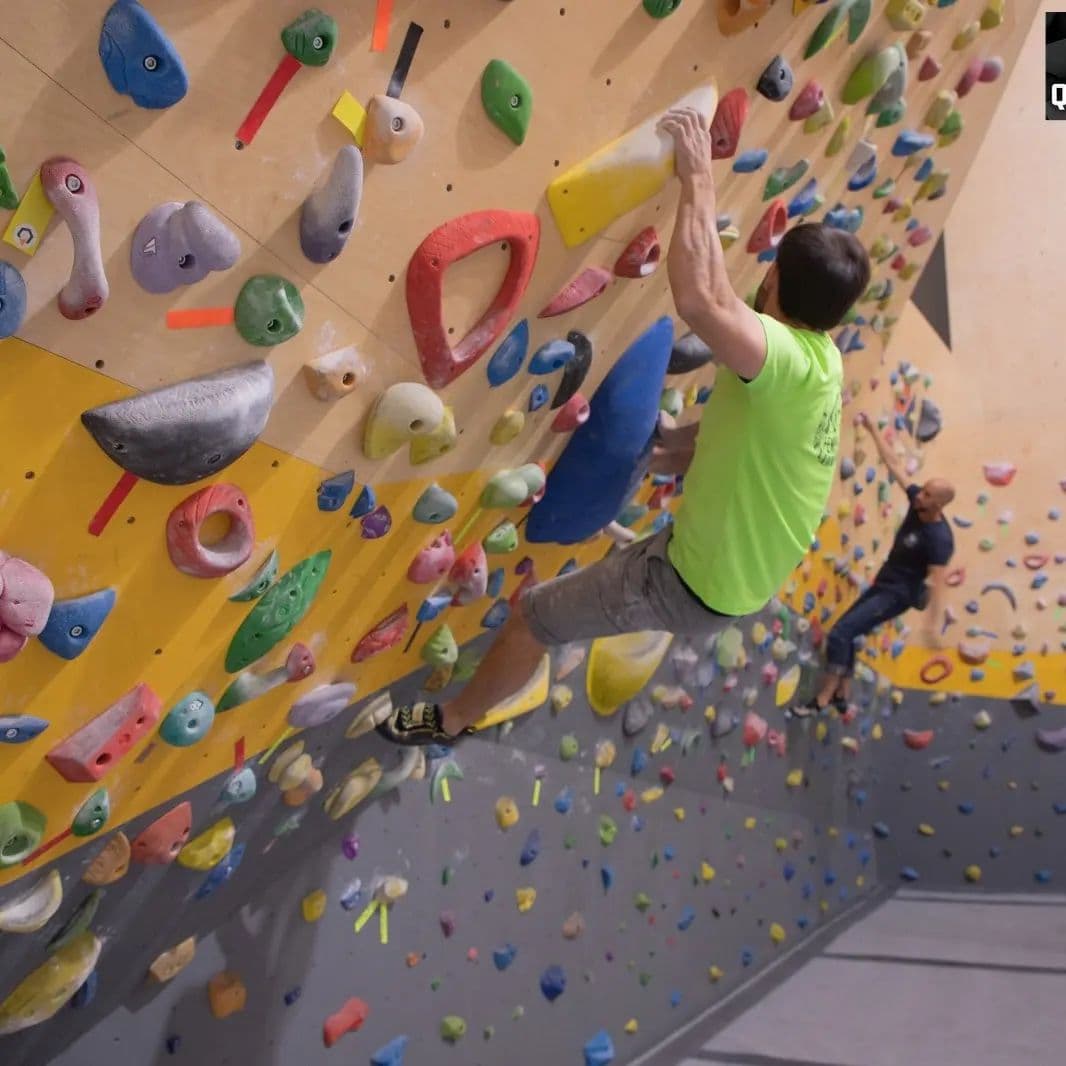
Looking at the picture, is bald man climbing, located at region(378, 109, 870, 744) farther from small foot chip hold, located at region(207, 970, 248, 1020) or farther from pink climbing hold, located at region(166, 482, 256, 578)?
pink climbing hold, located at region(166, 482, 256, 578)

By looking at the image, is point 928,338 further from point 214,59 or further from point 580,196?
point 214,59

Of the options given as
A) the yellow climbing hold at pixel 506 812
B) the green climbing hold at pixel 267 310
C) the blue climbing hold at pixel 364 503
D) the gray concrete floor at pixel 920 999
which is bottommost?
the gray concrete floor at pixel 920 999

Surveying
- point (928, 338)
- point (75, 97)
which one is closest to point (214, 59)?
point (75, 97)

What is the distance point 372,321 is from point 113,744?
62 centimetres

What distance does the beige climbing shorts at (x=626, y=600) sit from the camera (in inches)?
78.7

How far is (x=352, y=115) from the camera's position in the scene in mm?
1143

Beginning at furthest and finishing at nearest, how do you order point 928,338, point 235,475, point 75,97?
point 928,338
point 235,475
point 75,97

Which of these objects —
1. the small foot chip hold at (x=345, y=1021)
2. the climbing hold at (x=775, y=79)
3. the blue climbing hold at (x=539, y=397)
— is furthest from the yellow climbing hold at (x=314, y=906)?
the climbing hold at (x=775, y=79)

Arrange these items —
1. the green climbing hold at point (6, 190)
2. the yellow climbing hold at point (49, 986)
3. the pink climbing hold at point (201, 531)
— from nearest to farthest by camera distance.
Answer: the green climbing hold at point (6, 190) → the pink climbing hold at point (201, 531) → the yellow climbing hold at point (49, 986)

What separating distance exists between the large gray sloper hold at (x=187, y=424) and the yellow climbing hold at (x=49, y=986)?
2.97 feet

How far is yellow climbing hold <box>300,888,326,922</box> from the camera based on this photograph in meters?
2.15

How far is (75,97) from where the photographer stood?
0.92m

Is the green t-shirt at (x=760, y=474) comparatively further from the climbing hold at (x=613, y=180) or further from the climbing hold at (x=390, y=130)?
the climbing hold at (x=390, y=130)

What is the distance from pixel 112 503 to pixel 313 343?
0.29 metres
